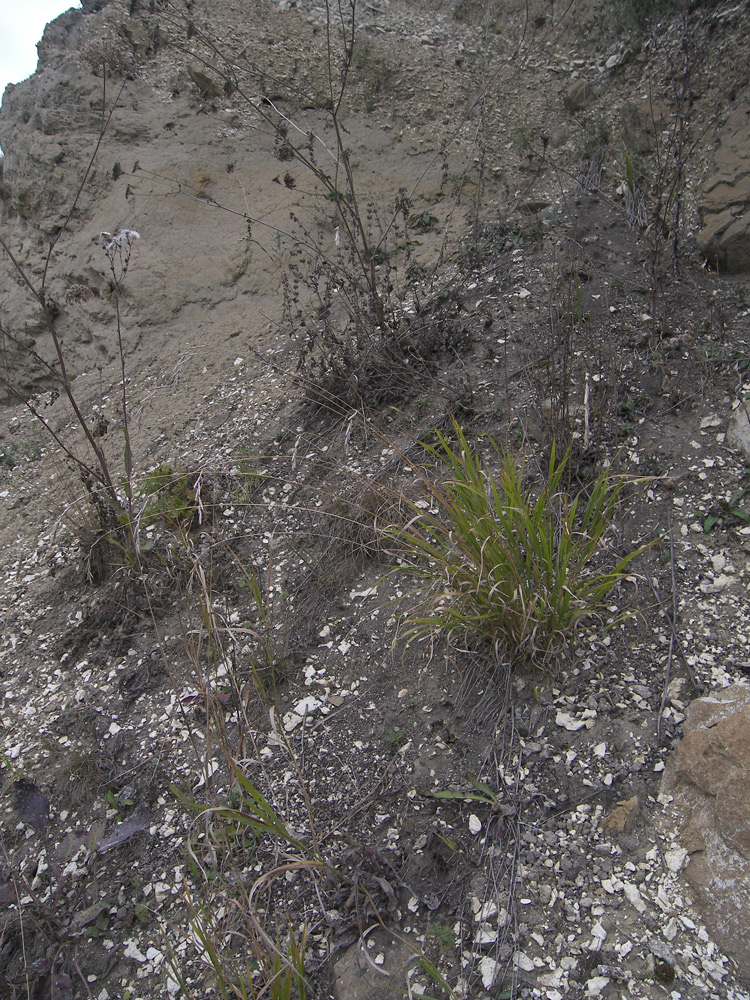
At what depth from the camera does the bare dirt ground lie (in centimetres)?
180

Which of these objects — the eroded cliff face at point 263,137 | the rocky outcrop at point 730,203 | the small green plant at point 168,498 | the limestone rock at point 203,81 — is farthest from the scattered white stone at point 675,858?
the limestone rock at point 203,81

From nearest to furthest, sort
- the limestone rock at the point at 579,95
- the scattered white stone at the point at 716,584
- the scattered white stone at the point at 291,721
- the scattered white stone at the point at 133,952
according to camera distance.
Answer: the scattered white stone at the point at 133,952 < the scattered white stone at the point at 716,584 < the scattered white stone at the point at 291,721 < the limestone rock at the point at 579,95

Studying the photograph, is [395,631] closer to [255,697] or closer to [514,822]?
[255,697]

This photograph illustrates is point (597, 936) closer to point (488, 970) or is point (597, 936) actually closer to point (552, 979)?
point (552, 979)

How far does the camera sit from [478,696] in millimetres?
2191

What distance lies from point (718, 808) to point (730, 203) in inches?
109

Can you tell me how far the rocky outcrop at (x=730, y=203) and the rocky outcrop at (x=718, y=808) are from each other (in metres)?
2.16

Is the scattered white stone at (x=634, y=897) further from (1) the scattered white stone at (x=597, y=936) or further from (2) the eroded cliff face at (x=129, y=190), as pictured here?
(2) the eroded cliff face at (x=129, y=190)

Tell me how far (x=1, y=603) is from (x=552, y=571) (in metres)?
2.68

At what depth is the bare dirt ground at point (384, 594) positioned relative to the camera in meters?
1.80

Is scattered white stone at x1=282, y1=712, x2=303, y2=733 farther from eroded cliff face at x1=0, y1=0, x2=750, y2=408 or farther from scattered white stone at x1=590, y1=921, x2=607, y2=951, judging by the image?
eroded cliff face at x1=0, y1=0, x2=750, y2=408

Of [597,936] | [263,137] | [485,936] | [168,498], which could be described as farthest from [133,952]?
[263,137]

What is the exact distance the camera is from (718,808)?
1706 millimetres

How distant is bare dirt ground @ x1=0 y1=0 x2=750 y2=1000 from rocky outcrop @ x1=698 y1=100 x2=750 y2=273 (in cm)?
9
